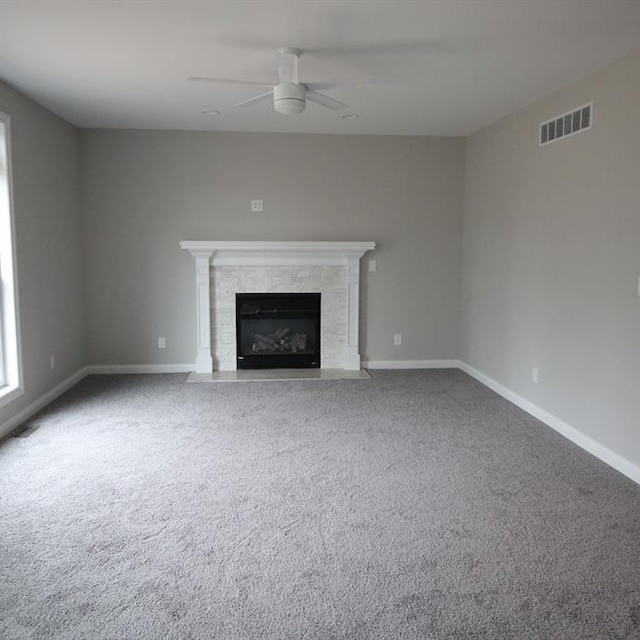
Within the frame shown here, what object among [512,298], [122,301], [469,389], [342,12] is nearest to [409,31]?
[342,12]

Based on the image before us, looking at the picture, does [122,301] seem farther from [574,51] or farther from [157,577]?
[574,51]

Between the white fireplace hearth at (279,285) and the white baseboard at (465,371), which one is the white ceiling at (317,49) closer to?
the white fireplace hearth at (279,285)

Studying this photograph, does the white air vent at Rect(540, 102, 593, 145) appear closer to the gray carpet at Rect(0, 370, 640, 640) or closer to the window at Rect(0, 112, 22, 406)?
the gray carpet at Rect(0, 370, 640, 640)

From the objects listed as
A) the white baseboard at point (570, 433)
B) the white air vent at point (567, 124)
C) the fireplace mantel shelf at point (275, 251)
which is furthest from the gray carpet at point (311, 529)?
the white air vent at point (567, 124)

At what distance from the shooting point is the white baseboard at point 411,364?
5992 mm

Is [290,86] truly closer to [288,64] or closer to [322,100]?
[288,64]

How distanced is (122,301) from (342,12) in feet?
12.9

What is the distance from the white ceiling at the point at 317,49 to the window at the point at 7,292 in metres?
0.56

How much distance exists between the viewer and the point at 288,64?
3.37m

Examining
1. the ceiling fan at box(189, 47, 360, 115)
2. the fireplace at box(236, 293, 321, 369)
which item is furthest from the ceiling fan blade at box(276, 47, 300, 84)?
the fireplace at box(236, 293, 321, 369)

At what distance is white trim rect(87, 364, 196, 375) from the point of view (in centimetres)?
571

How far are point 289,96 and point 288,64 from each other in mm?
225

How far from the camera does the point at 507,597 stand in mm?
2131

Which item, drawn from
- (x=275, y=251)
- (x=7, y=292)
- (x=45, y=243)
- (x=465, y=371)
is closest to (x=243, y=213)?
(x=275, y=251)
